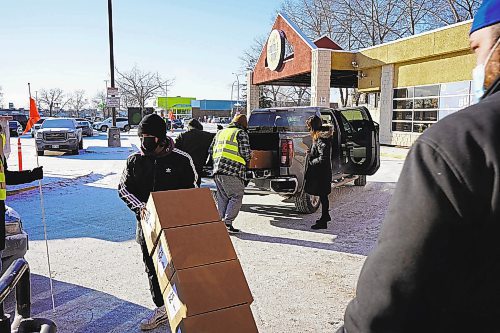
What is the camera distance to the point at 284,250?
613 centimetres

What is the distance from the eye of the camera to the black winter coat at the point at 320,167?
7.10 meters

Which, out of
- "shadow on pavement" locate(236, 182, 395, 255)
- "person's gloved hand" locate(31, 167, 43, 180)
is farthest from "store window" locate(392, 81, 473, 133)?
"person's gloved hand" locate(31, 167, 43, 180)

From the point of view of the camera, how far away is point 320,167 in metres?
7.18

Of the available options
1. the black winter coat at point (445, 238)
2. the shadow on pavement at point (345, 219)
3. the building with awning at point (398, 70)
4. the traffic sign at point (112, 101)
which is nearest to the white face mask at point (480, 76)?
the black winter coat at point (445, 238)

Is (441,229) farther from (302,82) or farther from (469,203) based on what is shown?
(302,82)

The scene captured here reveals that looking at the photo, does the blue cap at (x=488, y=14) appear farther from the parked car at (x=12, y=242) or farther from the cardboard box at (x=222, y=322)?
the parked car at (x=12, y=242)

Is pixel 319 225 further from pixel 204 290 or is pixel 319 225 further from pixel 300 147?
pixel 204 290

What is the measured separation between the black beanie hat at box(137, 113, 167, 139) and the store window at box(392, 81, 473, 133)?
16.0m

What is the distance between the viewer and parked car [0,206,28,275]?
4086mm

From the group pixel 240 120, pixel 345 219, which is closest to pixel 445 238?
pixel 240 120

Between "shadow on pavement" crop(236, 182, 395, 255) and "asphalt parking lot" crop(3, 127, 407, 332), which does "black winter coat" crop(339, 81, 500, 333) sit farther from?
"shadow on pavement" crop(236, 182, 395, 255)

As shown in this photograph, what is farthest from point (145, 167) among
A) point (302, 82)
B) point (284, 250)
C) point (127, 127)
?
point (127, 127)

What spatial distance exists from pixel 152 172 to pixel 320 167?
3755 millimetres

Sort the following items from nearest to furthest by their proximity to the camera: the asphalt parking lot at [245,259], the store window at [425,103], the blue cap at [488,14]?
the blue cap at [488,14] < the asphalt parking lot at [245,259] < the store window at [425,103]
